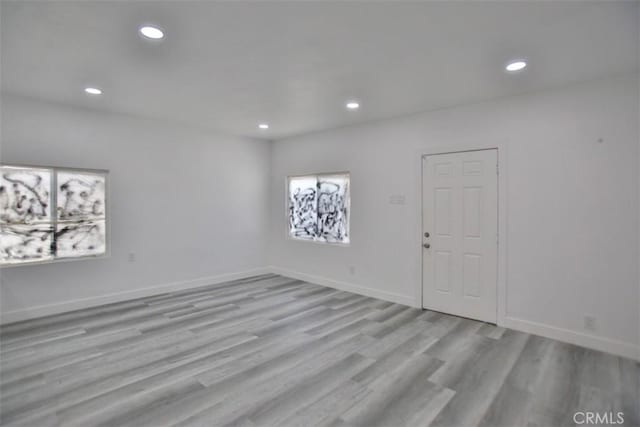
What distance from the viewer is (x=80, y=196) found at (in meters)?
4.41

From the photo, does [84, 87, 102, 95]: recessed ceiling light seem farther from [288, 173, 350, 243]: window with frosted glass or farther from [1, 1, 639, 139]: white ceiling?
[288, 173, 350, 243]: window with frosted glass

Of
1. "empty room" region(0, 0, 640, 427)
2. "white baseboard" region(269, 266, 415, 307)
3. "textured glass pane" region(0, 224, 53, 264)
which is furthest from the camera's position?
"white baseboard" region(269, 266, 415, 307)

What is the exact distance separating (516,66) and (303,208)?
158 inches

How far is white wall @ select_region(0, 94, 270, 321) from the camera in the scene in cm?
400

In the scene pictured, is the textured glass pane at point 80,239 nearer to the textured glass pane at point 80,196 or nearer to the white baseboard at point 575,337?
the textured glass pane at point 80,196

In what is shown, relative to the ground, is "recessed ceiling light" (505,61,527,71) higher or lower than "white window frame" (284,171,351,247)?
higher

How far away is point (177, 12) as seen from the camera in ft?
7.11

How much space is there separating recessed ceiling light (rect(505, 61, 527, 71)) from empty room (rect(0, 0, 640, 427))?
70mm

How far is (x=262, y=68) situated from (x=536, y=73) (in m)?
2.59

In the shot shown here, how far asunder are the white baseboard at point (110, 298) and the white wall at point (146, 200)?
0.01 meters

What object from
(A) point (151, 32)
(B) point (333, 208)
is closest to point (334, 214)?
(B) point (333, 208)

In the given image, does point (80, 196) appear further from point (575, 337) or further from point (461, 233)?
point (575, 337)

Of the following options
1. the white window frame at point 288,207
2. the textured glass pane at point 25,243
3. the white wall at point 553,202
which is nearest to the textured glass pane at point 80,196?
the textured glass pane at point 25,243

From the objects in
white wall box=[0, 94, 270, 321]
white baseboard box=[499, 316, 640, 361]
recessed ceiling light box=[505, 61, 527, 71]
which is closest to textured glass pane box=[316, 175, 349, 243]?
white wall box=[0, 94, 270, 321]
